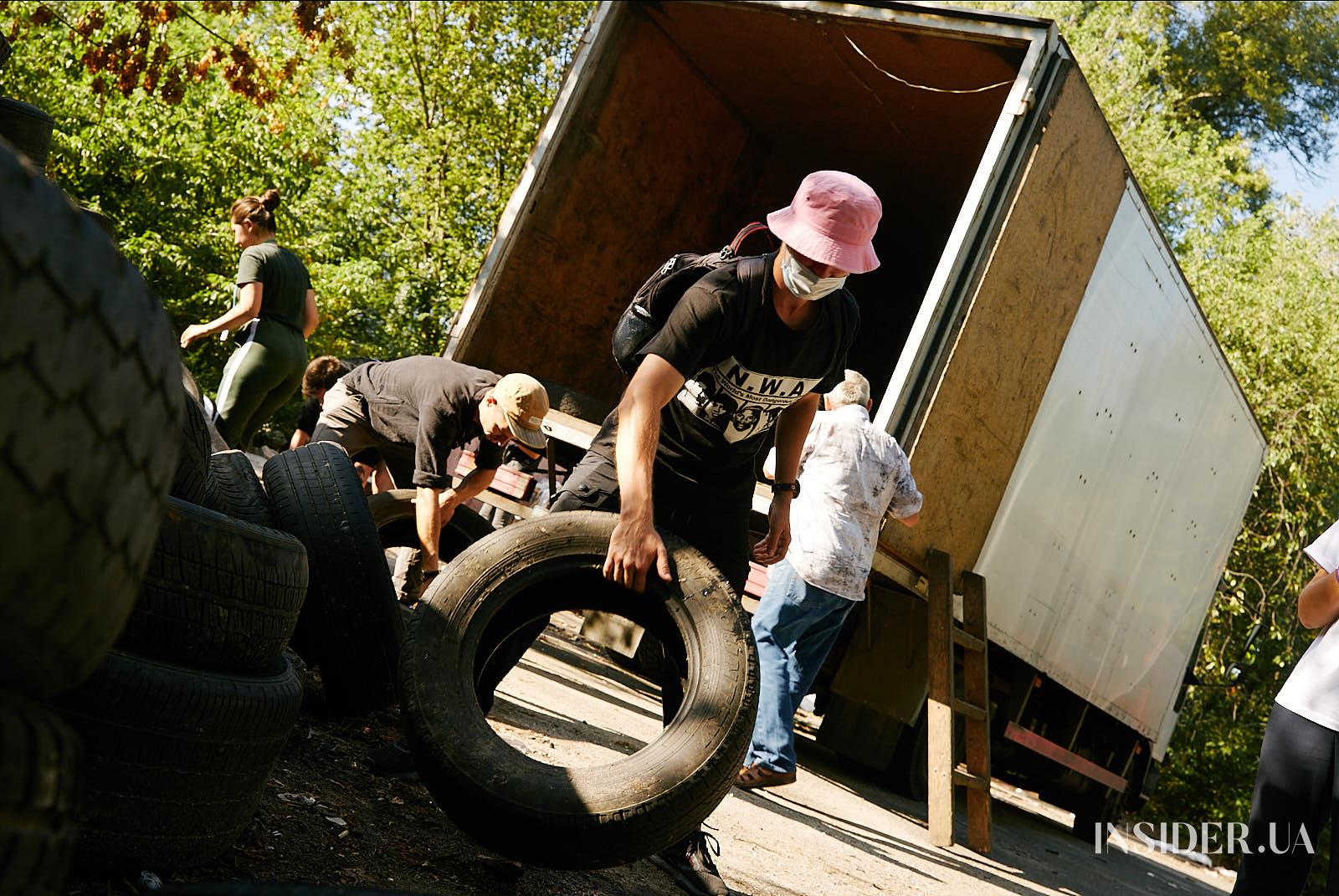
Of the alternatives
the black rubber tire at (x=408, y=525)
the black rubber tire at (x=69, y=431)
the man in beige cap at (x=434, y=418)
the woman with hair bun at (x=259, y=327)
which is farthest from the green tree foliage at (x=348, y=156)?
the black rubber tire at (x=69, y=431)

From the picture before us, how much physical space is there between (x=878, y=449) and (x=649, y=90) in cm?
341

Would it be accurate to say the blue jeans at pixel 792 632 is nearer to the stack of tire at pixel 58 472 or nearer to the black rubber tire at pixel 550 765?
the black rubber tire at pixel 550 765

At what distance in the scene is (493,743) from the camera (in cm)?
284

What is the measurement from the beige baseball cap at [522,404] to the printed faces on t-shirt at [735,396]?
6.03ft

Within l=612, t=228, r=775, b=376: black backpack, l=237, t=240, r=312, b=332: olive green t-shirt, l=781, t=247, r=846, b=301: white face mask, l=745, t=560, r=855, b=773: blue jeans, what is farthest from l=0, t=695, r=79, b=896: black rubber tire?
l=237, t=240, r=312, b=332: olive green t-shirt

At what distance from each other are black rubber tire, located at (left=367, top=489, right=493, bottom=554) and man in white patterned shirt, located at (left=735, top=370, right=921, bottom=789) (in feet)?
4.63

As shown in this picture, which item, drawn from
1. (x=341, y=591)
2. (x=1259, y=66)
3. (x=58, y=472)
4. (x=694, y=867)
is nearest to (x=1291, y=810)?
(x=694, y=867)

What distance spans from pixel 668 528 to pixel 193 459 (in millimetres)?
1324

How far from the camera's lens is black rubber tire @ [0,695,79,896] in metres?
1.09

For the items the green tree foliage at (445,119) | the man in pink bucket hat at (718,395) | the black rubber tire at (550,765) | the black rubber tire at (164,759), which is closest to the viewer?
the black rubber tire at (164,759)

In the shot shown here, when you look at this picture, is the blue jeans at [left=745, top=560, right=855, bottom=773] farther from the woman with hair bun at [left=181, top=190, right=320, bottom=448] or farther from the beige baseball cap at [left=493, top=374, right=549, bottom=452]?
the woman with hair bun at [left=181, top=190, right=320, bottom=448]

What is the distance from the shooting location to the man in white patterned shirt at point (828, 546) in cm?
557

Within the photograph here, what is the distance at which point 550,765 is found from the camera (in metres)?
2.83

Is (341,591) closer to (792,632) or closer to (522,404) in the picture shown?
(522,404)
